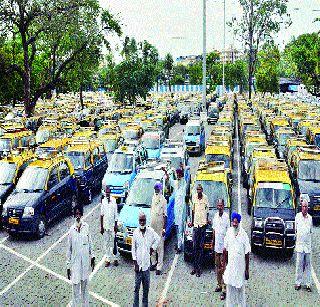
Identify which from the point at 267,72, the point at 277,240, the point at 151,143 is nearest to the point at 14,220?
the point at 277,240

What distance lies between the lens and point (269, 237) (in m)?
12.2

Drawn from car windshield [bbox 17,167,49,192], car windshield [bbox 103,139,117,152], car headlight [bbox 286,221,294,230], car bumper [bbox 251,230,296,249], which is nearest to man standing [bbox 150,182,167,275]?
car bumper [bbox 251,230,296,249]

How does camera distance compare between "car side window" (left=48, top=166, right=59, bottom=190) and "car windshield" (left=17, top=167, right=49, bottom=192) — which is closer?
"car windshield" (left=17, top=167, right=49, bottom=192)

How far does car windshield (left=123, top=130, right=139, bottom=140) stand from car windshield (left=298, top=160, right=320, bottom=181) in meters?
13.2

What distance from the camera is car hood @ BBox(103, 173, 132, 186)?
56.9 feet

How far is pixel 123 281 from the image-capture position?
1118cm

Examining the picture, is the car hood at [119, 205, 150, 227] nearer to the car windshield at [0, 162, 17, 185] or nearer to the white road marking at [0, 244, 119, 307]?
the white road marking at [0, 244, 119, 307]

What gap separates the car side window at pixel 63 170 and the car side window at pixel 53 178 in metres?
0.36

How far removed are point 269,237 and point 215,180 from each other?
2.37 metres

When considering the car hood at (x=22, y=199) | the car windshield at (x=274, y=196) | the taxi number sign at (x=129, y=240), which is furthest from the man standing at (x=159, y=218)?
the car hood at (x=22, y=199)

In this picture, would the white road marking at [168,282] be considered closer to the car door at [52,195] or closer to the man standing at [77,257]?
the man standing at [77,257]

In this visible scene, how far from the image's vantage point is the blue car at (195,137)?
28.8 metres

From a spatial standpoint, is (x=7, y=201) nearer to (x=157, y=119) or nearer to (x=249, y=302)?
(x=249, y=302)

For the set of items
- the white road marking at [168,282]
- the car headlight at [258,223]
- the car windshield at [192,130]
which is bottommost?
the white road marking at [168,282]
